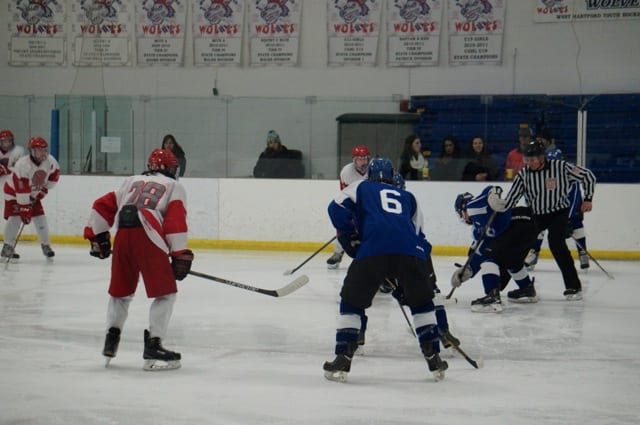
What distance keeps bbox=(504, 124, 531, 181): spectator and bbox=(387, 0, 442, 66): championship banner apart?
187cm

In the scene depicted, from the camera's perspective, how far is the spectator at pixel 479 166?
415 inches

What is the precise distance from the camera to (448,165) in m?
10.6

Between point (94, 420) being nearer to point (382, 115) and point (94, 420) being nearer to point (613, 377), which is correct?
point (613, 377)

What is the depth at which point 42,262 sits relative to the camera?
30.5ft

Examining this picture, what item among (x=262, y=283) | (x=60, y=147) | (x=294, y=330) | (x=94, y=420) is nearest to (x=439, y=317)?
(x=294, y=330)

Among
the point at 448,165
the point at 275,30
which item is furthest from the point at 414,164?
the point at 275,30

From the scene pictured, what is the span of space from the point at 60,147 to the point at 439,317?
293 inches

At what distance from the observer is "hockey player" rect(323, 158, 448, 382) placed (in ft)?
13.9

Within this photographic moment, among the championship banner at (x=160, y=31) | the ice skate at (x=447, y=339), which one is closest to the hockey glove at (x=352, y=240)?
the ice skate at (x=447, y=339)

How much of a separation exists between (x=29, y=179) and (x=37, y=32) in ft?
14.5

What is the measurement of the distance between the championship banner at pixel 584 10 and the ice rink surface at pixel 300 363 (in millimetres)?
4926

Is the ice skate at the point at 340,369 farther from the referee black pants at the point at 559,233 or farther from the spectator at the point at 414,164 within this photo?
the spectator at the point at 414,164

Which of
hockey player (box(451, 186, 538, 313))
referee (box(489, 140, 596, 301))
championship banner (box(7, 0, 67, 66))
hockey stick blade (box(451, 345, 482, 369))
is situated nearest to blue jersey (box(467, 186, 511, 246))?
hockey player (box(451, 186, 538, 313))

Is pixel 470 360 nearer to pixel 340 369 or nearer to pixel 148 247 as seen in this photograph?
pixel 340 369
